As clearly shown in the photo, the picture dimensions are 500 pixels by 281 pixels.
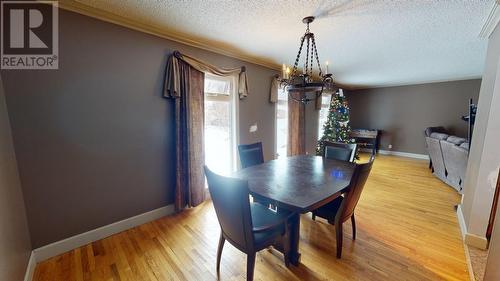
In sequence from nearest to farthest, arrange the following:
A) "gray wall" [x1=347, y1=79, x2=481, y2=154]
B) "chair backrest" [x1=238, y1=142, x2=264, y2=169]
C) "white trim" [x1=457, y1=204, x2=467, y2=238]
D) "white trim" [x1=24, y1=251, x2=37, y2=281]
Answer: "white trim" [x1=24, y1=251, x2=37, y2=281] < "white trim" [x1=457, y1=204, x2=467, y2=238] < "chair backrest" [x1=238, y1=142, x2=264, y2=169] < "gray wall" [x1=347, y1=79, x2=481, y2=154]

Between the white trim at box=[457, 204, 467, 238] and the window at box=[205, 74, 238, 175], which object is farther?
the window at box=[205, 74, 238, 175]

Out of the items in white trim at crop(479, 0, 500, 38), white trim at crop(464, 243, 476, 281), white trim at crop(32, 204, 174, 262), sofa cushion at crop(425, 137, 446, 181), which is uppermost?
white trim at crop(479, 0, 500, 38)

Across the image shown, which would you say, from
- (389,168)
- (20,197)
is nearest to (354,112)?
(389,168)

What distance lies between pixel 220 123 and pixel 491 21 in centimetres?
335

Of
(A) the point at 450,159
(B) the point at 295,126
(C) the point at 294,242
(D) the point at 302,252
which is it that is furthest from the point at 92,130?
(A) the point at 450,159

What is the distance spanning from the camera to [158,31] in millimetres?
2307

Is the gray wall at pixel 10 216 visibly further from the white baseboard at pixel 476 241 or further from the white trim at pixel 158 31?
the white baseboard at pixel 476 241

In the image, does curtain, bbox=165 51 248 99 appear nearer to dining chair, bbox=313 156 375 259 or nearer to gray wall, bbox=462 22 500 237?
dining chair, bbox=313 156 375 259

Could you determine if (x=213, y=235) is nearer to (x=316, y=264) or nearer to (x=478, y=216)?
(x=316, y=264)

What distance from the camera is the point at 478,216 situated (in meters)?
1.98

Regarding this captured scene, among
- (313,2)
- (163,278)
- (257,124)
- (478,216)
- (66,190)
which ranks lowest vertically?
(163,278)

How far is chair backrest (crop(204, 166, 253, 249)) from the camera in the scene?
127 centimetres

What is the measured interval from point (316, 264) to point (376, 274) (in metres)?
0.48

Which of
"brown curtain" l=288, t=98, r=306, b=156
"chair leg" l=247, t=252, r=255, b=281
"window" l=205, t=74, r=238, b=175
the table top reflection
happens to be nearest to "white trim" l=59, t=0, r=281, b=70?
"window" l=205, t=74, r=238, b=175
